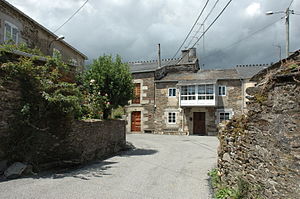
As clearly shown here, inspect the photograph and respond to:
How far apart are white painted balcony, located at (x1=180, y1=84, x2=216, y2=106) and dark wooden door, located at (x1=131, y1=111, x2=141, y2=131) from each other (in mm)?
5168

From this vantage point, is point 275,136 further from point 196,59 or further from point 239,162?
point 196,59

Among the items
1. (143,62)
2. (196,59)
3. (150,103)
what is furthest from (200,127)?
(143,62)

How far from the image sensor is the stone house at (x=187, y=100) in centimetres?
2100

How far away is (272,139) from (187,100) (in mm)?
18580

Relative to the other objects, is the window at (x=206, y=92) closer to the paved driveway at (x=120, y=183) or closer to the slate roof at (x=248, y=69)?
the slate roof at (x=248, y=69)

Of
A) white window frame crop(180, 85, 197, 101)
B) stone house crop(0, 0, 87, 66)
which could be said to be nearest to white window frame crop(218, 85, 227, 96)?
white window frame crop(180, 85, 197, 101)

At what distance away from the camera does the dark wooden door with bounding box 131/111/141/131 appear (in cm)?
2383

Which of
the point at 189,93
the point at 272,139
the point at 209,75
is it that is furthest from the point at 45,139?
the point at 209,75

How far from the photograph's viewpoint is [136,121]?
78.5 feet

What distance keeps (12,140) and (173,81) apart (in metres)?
18.3

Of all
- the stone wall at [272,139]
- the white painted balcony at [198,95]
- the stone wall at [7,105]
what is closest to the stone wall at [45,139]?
the stone wall at [7,105]

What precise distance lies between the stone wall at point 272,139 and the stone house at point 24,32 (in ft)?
24.4

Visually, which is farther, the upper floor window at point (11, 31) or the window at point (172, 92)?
the window at point (172, 92)

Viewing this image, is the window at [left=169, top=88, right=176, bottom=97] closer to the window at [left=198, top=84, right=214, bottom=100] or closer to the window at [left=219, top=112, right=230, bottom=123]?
the window at [left=198, top=84, right=214, bottom=100]
